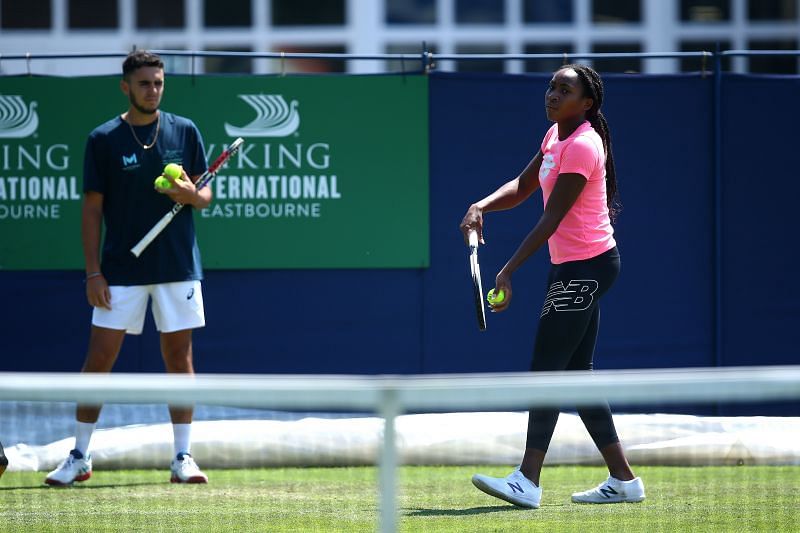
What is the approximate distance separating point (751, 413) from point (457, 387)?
12.8 ft

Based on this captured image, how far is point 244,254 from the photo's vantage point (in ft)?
25.8

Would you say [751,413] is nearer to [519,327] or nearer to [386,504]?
[519,327]

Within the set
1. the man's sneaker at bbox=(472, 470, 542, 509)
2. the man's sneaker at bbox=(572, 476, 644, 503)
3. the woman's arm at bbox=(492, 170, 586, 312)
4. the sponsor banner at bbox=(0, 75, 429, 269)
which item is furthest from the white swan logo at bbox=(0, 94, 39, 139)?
the man's sneaker at bbox=(572, 476, 644, 503)

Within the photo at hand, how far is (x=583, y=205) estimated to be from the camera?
5430 mm

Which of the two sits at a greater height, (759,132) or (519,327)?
(759,132)

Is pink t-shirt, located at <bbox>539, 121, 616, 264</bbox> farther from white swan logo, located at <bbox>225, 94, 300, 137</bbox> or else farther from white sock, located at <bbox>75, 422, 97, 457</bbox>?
white swan logo, located at <bbox>225, 94, 300, 137</bbox>

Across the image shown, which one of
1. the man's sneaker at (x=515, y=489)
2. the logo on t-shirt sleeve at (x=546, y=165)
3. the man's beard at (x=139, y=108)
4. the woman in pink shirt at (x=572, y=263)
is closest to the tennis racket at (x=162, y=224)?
the man's beard at (x=139, y=108)

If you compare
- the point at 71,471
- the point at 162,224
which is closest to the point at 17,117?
the point at 162,224

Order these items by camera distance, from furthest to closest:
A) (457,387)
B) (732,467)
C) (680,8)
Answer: (680,8) < (732,467) < (457,387)

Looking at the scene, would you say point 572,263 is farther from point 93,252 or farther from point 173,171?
point 93,252

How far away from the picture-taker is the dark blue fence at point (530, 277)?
7883 mm

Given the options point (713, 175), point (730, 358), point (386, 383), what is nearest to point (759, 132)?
point (713, 175)

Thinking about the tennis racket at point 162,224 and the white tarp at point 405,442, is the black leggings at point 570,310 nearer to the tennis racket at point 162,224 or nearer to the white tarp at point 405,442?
the white tarp at point 405,442

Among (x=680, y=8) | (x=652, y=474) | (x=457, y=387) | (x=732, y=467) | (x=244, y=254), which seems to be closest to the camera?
(x=457, y=387)
